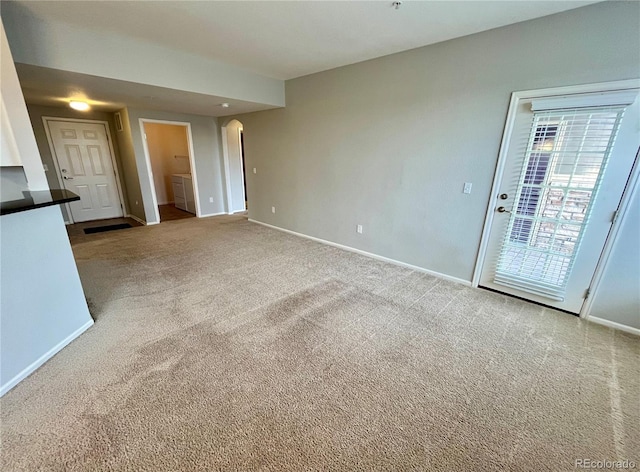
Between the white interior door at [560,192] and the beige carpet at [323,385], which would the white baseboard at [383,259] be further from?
the white interior door at [560,192]

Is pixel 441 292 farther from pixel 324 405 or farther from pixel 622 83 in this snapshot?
pixel 622 83

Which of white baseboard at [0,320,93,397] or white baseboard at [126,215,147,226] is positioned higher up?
white baseboard at [126,215,147,226]

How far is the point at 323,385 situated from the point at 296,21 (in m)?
2.93

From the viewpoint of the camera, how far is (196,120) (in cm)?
551

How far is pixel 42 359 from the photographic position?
1.76 meters

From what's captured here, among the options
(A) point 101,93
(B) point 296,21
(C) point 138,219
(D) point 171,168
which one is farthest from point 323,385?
(D) point 171,168

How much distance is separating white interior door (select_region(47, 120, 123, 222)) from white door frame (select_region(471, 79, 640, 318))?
7060 millimetres

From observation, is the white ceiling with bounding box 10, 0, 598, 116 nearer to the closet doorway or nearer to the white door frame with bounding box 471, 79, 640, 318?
the white door frame with bounding box 471, 79, 640, 318

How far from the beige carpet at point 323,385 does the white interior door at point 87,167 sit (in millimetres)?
3831

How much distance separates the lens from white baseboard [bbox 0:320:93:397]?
157cm

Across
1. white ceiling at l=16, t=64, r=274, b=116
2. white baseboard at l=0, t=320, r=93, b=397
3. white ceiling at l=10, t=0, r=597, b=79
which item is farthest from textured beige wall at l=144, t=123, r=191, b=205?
white baseboard at l=0, t=320, r=93, b=397

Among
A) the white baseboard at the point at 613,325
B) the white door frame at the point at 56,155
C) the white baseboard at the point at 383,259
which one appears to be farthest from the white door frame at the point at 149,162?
the white baseboard at the point at 613,325

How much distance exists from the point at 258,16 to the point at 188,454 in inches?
121

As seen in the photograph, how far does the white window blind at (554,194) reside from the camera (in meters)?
2.10
